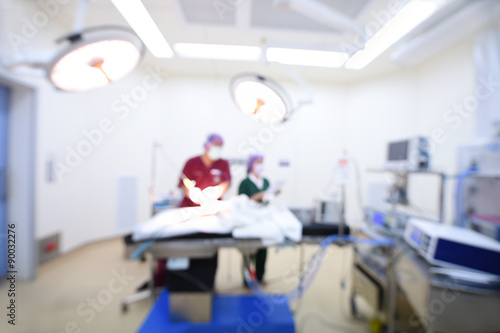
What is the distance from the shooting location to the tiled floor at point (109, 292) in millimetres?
564

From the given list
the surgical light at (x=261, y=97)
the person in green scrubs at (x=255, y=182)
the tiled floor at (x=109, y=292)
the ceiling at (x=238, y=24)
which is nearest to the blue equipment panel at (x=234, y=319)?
the tiled floor at (x=109, y=292)

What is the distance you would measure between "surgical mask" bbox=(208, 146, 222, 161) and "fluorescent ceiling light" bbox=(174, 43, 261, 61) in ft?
1.03

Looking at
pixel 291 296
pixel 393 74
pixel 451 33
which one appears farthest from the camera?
pixel 291 296

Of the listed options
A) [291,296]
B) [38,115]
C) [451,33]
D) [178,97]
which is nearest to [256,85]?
[178,97]

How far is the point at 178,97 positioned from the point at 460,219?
6.14 feet

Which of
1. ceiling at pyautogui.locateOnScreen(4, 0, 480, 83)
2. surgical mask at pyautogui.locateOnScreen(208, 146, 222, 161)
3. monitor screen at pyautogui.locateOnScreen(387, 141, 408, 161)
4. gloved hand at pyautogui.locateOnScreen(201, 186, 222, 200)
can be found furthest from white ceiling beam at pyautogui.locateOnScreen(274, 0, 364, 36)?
monitor screen at pyautogui.locateOnScreen(387, 141, 408, 161)

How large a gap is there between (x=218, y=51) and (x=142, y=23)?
0.73ft

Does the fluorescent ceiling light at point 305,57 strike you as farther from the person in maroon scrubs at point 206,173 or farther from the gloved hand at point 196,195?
the gloved hand at point 196,195

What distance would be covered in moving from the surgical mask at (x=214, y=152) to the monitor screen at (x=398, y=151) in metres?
1.41

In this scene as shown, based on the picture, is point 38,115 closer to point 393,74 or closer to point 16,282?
point 16,282

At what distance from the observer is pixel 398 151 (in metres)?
1.38

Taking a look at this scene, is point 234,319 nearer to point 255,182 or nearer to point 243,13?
point 255,182

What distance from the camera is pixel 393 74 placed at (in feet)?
2.64

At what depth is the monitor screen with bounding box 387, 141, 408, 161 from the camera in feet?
4.31
